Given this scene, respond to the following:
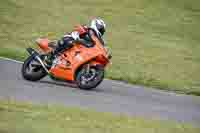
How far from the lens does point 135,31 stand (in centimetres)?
2759

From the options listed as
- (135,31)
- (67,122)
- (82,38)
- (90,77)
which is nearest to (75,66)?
(90,77)

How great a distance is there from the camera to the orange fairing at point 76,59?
1596 centimetres

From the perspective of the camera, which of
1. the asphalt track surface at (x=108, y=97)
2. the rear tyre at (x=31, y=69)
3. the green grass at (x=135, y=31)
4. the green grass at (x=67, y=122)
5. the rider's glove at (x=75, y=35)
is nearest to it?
the green grass at (x=67, y=122)

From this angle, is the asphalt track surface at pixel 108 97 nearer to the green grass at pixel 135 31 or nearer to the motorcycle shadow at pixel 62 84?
the motorcycle shadow at pixel 62 84

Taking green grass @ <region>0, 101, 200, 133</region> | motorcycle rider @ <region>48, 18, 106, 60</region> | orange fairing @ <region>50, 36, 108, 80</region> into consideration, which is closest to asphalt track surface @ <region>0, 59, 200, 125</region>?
orange fairing @ <region>50, 36, 108, 80</region>

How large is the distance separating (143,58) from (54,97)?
30.0 ft

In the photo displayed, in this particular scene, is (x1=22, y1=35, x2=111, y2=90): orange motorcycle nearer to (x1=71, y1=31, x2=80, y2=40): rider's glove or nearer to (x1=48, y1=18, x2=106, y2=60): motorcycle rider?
(x1=48, y1=18, x2=106, y2=60): motorcycle rider

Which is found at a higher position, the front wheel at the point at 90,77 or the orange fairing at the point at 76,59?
the orange fairing at the point at 76,59

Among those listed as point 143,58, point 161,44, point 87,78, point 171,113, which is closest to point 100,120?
point 171,113

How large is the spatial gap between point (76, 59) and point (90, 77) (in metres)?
0.49

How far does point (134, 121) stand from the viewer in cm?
1209

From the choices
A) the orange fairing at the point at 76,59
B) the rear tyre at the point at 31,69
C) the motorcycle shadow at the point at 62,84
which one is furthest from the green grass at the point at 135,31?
the rear tyre at the point at 31,69

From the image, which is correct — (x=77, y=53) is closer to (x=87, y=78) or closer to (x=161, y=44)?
(x=87, y=78)

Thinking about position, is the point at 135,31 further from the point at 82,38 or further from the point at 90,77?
the point at 90,77
